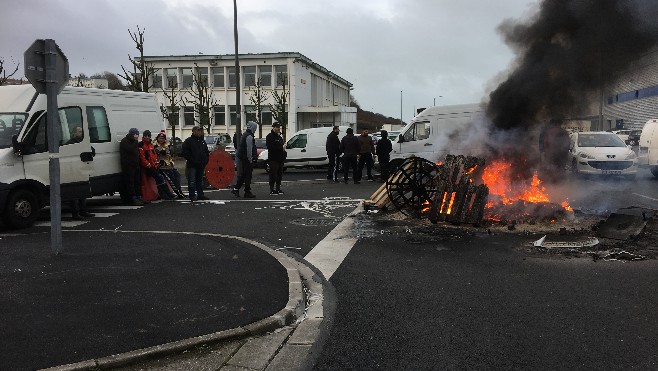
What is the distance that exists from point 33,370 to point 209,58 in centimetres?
5148

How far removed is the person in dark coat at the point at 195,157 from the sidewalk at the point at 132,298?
5365 millimetres

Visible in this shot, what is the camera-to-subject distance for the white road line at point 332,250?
6.47 metres

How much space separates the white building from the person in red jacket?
37.9 meters

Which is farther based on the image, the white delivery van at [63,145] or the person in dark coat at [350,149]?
the person in dark coat at [350,149]

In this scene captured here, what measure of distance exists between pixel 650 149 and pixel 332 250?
13.9 metres

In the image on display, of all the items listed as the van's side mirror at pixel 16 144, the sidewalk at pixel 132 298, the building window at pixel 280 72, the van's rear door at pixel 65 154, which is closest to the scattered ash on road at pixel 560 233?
the sidewalk at pixel 132 298

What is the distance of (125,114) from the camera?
12.3 m

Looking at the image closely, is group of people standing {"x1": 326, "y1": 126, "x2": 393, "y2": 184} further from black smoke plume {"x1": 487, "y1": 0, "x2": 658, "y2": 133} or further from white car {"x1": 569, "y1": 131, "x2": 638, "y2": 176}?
black smoke plume {"x1": 487, "y1": 0, "x2": 658, "y2": 133}

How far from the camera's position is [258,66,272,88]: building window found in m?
52.2

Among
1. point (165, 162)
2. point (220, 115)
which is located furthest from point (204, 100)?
point (165, 162)

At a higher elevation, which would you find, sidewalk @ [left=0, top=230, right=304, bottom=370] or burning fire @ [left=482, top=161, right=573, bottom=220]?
burning fire @ [left=482, top=161, right=573, bottom=220]

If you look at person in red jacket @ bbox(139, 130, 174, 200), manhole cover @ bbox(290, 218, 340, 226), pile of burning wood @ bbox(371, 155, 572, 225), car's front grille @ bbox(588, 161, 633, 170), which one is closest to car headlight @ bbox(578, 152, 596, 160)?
car's front grille @ bbox(588, 161, 633, 170)

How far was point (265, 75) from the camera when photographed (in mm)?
52562

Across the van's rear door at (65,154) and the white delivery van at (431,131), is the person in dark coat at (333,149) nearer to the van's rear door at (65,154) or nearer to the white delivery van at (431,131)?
the white delivery van at (431,131)
